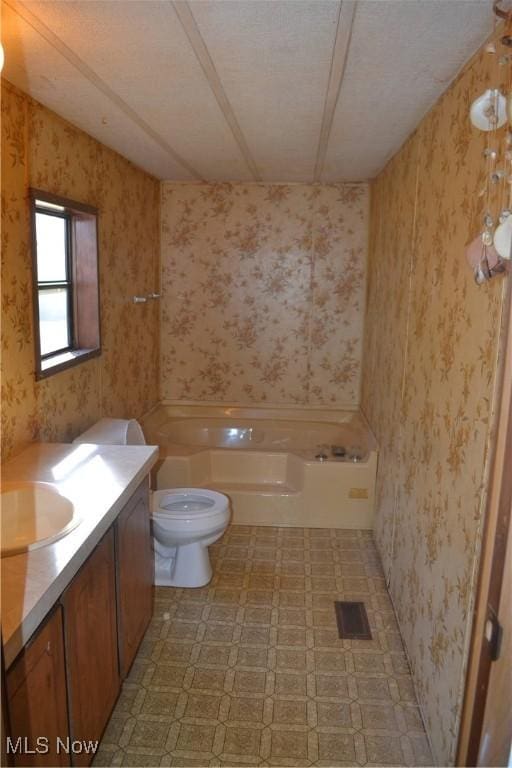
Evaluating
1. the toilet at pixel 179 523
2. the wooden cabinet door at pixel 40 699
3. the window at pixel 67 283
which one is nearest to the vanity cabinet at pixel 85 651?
the wooden cabinet door at pixel 40 699

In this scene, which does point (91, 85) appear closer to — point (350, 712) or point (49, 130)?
point (49, 130)

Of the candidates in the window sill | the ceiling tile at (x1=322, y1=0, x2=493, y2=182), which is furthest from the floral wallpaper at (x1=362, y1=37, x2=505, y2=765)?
the window sill

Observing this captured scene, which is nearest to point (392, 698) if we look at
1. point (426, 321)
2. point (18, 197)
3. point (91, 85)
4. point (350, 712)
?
point (350, 712)

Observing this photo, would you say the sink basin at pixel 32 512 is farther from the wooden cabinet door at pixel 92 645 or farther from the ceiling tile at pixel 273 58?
the ceiling tile at pixel 273 58

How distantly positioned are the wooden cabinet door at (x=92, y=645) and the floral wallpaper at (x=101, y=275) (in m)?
0.68

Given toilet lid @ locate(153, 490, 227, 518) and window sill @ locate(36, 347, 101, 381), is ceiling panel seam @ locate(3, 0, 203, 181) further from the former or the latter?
toilet lid @ locate(153, 490, 227, 518)

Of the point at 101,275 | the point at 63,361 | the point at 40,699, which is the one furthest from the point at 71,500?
the point at 101,275

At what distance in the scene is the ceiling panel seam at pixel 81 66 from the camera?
156 centimetres

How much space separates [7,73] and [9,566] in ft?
5.57

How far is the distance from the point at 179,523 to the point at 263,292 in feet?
7.50

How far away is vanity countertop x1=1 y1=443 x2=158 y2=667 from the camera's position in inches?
52.4

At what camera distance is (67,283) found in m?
3.08

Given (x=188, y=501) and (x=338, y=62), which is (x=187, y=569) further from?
(x=338, y=62)

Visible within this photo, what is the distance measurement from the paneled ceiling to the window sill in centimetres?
111
